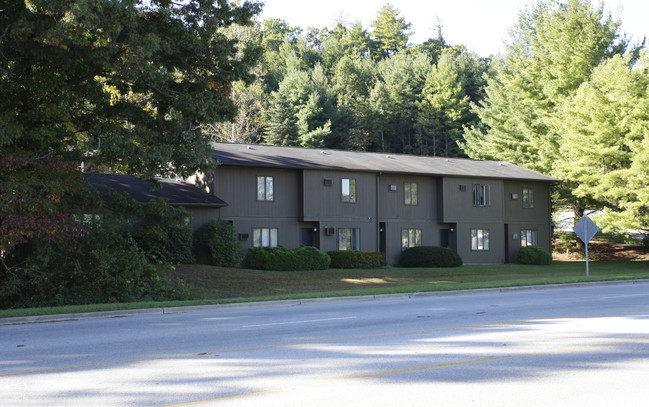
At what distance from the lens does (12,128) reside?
17.5m

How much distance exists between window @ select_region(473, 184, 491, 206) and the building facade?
0.06m

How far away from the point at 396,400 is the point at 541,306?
10.5 m

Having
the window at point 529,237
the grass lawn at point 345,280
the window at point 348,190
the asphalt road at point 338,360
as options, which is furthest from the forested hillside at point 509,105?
the asphalt road at point 338,360

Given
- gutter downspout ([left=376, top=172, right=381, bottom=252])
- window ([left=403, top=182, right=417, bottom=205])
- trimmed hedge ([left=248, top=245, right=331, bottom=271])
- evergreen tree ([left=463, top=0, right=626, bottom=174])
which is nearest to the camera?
trimmed hedge ([left=248, top=245, right=331, bottom=271])

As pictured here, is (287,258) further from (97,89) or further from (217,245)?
(97,89)

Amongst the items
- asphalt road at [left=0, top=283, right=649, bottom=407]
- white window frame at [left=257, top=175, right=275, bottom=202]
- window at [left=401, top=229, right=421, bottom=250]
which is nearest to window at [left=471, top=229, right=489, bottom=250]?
window at [left=401, top=229, right=421, bottom=250]

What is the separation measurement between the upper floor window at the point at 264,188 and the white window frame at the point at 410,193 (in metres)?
8.64

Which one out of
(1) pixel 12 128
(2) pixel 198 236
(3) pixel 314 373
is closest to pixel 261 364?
(3) pixel 314 373

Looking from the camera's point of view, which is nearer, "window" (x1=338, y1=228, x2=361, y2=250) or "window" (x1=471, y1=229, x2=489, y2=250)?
"window" (x1=338, y1=228, x2=361, y2=250)

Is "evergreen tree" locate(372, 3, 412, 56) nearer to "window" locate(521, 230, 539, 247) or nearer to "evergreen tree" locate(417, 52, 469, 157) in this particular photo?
"evergreen tree" locate(417, 52, 469, 157)

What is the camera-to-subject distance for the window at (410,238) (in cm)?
3903

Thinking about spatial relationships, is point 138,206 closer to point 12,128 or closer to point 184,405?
point 12,128

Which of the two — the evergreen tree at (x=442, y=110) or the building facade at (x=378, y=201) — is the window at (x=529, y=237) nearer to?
the building facade at (x=378, y=201)

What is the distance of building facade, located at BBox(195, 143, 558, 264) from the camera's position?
34.7 meters
